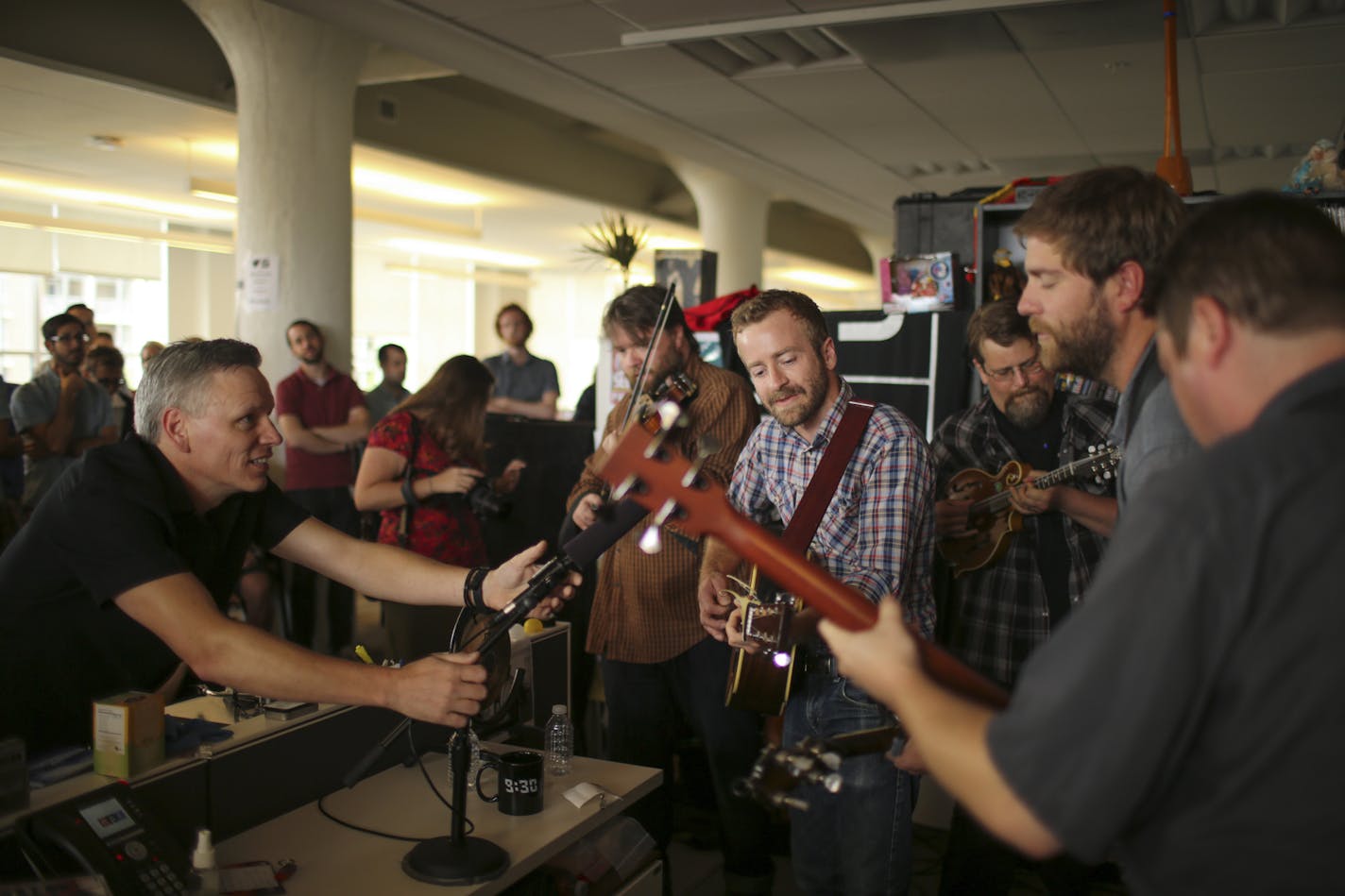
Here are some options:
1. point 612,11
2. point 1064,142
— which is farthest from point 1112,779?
point 1064,142

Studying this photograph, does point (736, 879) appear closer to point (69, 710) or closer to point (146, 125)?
point (69, 710)

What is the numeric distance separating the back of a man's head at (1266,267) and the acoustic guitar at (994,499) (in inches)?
69.3

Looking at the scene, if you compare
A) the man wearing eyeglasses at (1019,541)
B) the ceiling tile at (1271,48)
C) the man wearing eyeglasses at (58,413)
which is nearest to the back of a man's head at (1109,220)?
the man wearing eyeglasses at (1019,541)

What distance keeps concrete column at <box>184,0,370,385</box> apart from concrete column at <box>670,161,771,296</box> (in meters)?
4.54

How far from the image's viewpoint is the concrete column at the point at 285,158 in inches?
212

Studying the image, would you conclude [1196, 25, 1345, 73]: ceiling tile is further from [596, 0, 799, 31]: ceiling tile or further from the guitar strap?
the guitar strap

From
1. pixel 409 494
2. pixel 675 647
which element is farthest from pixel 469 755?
pixel 409 494

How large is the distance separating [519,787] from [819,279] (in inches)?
705

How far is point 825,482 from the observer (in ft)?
6.93

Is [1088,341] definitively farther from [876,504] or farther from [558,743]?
[558,743]

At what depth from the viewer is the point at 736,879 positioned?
2.86 meters

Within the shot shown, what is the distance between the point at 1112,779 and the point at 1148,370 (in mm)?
803

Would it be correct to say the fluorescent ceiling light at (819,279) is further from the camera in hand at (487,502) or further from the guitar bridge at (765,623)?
the guitar bridge at (765,623)

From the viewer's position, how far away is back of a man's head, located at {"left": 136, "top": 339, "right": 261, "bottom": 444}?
2.03m
